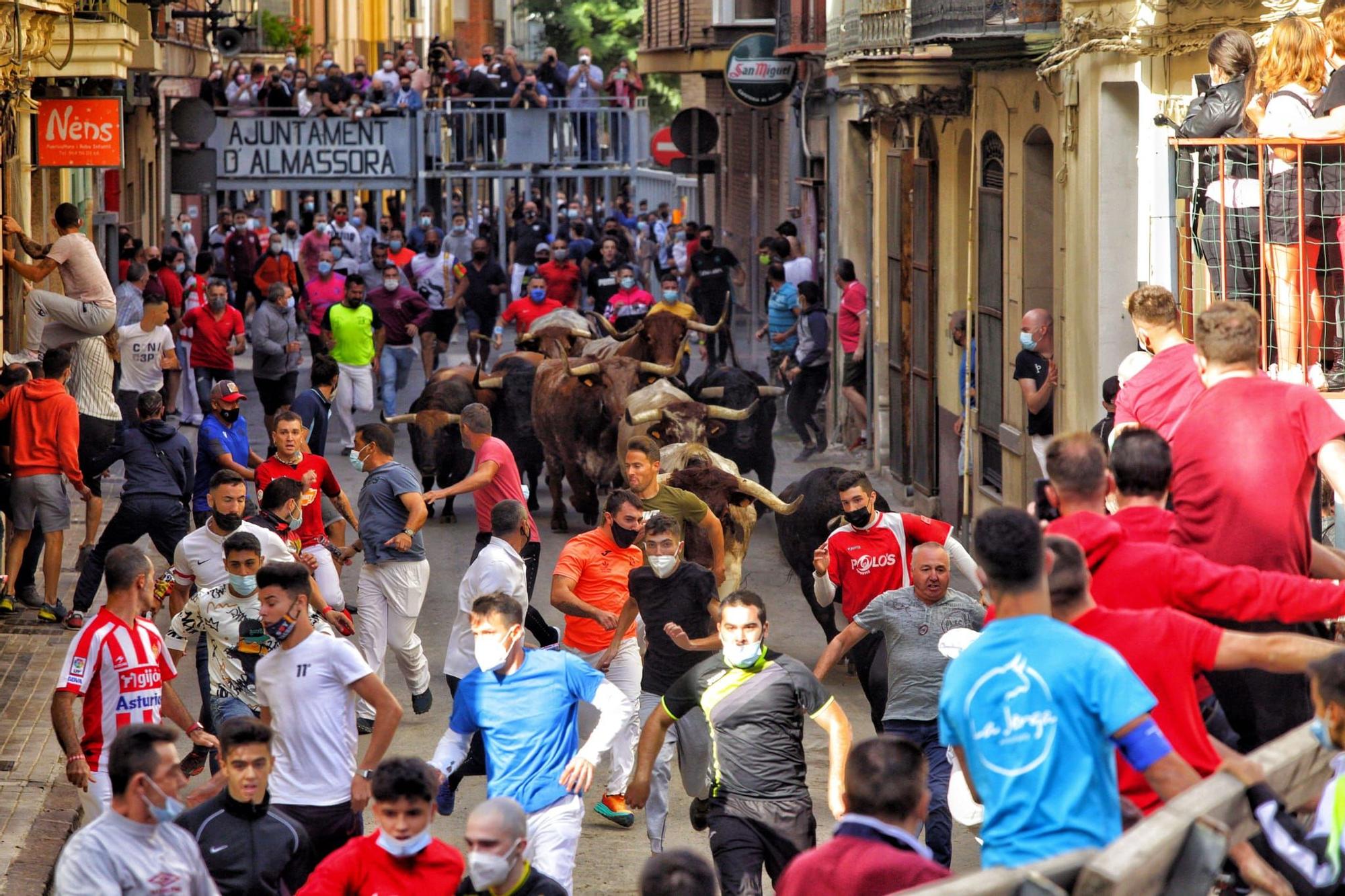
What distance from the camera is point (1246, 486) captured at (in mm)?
6684

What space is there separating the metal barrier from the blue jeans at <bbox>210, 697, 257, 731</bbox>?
4818 mm

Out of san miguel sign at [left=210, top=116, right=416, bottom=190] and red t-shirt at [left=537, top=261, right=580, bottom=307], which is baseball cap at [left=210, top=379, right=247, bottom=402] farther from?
san miguel sign at [left=210, top=116, right=416, bottom=190]

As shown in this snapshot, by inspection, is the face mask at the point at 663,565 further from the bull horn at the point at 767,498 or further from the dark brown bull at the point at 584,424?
the dark brown bull at the point at 584,424

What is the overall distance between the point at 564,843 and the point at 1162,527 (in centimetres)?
261

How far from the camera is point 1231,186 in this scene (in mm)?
9594

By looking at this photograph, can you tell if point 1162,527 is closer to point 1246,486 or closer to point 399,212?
point 1246,486

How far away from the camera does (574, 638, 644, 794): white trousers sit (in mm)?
10055

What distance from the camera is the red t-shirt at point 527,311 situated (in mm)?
22438

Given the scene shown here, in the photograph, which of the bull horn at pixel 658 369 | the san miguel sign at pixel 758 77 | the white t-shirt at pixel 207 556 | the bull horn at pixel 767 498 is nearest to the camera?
the white t-shirt at pixel 207 556

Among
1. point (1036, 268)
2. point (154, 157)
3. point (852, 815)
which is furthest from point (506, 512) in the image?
point (154, 157)

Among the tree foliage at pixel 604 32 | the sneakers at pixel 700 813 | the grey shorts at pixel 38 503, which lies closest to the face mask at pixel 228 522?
the sneakers at pixel 700 813

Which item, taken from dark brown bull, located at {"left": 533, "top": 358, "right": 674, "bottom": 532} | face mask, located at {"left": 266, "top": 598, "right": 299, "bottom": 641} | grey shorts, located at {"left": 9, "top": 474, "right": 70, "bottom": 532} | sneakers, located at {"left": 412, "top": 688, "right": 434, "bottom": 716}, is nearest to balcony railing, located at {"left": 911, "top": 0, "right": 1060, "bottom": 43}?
dark brown bull, located at {"left": 533, "top": 358, "right": 674, "bottom": 532}

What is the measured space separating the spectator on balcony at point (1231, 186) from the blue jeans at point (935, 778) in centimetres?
252

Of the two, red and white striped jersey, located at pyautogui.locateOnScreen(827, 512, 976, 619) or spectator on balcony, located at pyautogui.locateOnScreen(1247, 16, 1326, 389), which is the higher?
spectator on balcony, located at pyautogui.locateOnScreen(1247, 16, 1326, 389)
